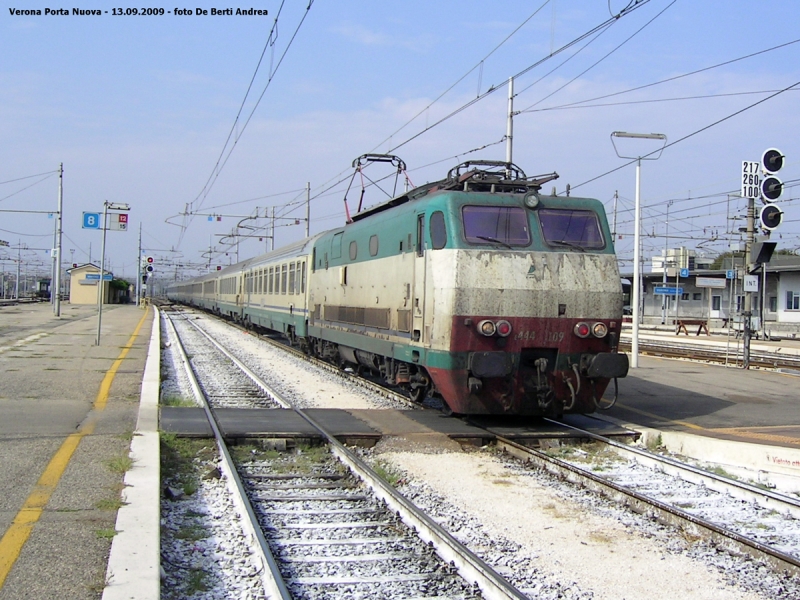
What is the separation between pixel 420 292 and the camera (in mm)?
10328

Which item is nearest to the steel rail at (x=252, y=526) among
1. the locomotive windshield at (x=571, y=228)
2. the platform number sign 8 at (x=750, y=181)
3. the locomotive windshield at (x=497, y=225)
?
the locomotive windshield at (x=497, y=225)

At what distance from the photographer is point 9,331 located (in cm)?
2595

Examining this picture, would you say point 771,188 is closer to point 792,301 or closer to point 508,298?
point 508,298

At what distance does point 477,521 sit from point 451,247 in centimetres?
409

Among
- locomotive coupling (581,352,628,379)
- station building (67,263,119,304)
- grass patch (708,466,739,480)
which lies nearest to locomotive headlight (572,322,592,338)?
locomotive coupling (581,352,628,379)

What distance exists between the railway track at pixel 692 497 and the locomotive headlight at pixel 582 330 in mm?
1390

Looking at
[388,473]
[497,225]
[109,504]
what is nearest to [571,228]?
[497,225]

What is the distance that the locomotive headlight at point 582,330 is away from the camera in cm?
998

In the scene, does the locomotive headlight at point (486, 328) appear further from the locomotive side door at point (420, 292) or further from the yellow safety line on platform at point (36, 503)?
the yellow safety line on platform at point (36, 503)

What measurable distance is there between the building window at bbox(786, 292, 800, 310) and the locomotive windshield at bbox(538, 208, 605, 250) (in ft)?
131

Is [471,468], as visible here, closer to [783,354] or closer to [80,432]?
[80,432]

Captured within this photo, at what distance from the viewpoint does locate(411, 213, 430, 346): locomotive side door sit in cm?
1017

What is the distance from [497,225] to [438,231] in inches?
29.3

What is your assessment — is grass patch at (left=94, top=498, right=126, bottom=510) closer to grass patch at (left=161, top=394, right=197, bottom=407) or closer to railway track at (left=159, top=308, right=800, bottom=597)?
railway track at (left=159, top=308, right=800, bottom=597)
